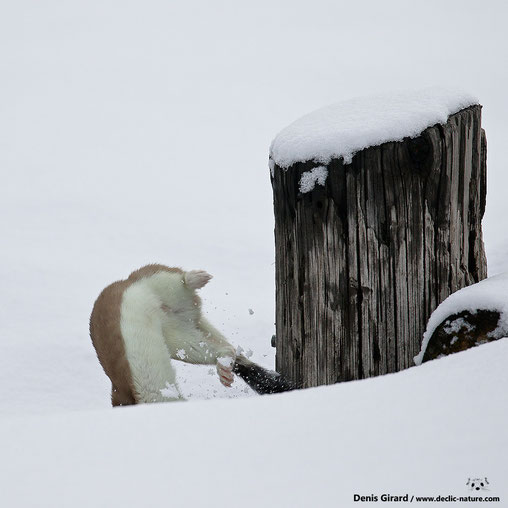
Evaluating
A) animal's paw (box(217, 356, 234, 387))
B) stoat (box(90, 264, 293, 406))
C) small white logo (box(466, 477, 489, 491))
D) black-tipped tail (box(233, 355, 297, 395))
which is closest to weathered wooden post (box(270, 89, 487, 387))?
black-tipped tail (box(233, 355, 297, 395))

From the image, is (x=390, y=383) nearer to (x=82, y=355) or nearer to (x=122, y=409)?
(x=122, y=409)

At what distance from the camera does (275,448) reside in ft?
4.82

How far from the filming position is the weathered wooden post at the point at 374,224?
236 centimetres

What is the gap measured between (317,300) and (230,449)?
1108mm

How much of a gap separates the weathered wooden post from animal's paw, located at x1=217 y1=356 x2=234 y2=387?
61 cm

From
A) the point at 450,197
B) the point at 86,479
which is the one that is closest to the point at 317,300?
the point at 450,197

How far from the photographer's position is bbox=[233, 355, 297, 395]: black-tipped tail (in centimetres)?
285

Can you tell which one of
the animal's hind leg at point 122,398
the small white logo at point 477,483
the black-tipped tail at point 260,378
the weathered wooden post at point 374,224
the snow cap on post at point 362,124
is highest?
the snow cap on post at point 362,124

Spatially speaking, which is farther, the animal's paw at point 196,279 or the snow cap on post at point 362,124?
the animal's paw at point 196,279

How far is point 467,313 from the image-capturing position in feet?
7.70

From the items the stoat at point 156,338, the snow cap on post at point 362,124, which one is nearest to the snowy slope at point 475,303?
the snow cap on post at point 362,124

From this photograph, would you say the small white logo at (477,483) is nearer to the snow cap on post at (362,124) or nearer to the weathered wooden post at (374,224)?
the weathered wooden post at (374,224)

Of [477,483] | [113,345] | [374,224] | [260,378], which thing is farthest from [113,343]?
[477,483]

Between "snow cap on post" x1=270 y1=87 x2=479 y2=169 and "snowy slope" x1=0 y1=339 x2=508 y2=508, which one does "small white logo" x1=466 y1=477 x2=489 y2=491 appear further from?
"snow cap on post" x1=270 y1=87 x2=479 y2=169
